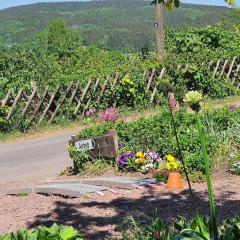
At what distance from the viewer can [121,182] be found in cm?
748

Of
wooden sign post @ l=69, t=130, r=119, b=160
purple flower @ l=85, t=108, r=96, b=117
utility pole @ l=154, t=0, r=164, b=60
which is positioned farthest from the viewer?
utility pole @ l=154, t=0, r=164, b=60

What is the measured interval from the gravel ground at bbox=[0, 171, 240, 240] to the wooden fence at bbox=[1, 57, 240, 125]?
8021mm

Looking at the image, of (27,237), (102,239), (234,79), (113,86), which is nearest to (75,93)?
(113,86)

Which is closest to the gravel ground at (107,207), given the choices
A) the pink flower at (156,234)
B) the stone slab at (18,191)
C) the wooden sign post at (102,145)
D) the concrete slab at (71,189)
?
the concrete slab at (71,189)

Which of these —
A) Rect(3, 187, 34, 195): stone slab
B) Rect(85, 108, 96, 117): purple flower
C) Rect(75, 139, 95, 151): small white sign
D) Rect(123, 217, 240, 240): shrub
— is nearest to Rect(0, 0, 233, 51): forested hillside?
Rect(85, 108, 96, 117): purple flower

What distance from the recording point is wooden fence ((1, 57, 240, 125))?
51.0 ft

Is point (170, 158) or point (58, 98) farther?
point (58, 98)

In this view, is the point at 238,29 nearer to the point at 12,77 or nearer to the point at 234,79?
the point at 12,77

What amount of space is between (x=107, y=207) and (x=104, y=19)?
118372 mm

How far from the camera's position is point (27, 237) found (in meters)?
3.94

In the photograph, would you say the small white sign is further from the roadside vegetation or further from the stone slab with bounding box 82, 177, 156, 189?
the stone slab with bounding box 82, 177, 156, 189

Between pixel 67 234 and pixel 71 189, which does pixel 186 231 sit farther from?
pixel 71 189

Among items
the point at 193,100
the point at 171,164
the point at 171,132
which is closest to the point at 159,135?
the point at 171,132

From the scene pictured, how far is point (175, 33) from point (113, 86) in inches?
267
